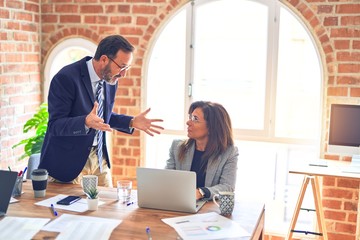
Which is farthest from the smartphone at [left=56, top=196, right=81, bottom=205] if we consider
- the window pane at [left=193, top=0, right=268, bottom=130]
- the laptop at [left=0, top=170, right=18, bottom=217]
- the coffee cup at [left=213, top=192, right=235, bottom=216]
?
the window pane at [left=193, top=0, right=268, bottom=130]

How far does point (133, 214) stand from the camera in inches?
87.4

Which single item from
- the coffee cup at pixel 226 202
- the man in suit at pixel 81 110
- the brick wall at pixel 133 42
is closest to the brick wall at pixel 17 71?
the brick wall at pixel 133 42

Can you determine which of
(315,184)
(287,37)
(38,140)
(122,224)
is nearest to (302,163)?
(315,184)

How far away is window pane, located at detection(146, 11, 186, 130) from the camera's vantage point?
4.17 m

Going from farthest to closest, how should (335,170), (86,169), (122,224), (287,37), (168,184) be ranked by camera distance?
(287,37), (335,170), (86,169), (168,184), (122,224)

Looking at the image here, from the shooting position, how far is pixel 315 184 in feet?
11.4

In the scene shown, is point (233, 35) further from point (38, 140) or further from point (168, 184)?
point (168, 184)

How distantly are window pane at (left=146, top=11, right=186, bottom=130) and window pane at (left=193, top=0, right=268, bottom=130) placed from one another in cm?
15

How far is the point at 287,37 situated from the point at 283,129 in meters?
0.78

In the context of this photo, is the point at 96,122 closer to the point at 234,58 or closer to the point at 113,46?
the point at 113,46

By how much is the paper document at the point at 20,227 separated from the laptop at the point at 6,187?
9 cm

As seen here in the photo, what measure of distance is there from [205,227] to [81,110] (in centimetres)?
110

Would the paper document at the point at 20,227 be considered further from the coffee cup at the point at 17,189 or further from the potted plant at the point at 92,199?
the coffee cup at the point at 17,189

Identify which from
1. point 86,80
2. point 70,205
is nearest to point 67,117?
point 86,80
